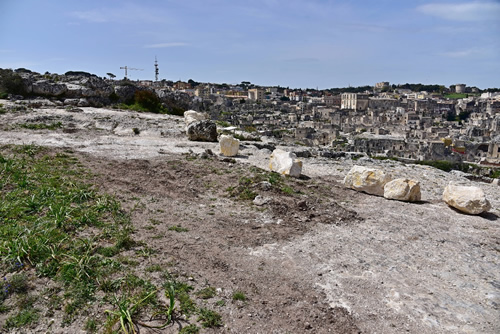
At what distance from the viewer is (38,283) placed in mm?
5066

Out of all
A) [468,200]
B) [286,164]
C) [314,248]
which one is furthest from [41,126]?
[468,200]

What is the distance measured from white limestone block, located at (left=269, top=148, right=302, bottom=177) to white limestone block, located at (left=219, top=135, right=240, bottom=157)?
2.66m

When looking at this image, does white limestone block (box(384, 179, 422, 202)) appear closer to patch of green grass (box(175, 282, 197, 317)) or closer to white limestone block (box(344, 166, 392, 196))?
white limestone block (box(344, 166, 392, 196))

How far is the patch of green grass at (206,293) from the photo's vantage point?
5055 mm

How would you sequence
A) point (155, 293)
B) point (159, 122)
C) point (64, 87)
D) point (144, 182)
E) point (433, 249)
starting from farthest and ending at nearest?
point (64, 87) → point (159, 122) → point (144, 182) → point (433, 249) → point (155, 293)

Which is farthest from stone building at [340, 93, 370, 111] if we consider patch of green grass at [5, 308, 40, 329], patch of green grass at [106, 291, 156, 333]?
patch of green grass at [5, 308, 40, 329]

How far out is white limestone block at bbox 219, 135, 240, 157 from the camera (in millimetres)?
15281

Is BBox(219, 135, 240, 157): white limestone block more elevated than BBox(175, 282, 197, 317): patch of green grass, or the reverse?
BBox(219, 135, 240, 157): white limestone block

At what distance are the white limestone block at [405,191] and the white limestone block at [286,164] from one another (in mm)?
3118

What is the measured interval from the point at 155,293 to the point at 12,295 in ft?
5.94

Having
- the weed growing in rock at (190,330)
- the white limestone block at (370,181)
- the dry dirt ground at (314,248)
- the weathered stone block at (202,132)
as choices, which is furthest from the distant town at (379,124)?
the weed growing in rock at (190,330)

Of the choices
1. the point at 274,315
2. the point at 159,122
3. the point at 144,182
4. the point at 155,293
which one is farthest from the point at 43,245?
the point at 159,122

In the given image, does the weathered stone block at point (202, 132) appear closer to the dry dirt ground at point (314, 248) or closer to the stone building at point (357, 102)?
the dry dirt ground at point (314, 248)

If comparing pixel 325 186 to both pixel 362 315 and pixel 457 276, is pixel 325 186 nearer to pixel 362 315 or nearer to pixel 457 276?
pixel 457 276
